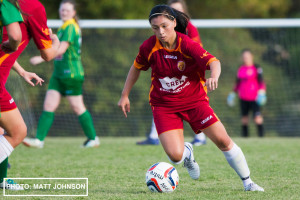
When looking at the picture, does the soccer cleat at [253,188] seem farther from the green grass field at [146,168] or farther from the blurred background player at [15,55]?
the blurred background player at [15,55]

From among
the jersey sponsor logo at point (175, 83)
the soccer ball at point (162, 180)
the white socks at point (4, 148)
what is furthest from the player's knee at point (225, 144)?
the white socks at point (4, 148)

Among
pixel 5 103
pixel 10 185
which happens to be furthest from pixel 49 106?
pixel 5 103

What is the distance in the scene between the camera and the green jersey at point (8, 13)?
12.5 ft

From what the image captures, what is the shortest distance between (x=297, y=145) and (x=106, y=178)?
440 cm

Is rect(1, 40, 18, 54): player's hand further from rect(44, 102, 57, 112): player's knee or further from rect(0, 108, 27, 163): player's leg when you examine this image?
rect(44, 102, 57, 112): player's knee

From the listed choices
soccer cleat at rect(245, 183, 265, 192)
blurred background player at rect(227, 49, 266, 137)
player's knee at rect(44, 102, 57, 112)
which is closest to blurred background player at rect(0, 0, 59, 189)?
soccer cleat at rect(245, 183, 265, 192)

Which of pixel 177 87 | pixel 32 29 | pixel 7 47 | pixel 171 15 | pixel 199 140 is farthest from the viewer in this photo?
pixel 199 140

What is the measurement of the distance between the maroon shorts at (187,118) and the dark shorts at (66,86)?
11.7 feet

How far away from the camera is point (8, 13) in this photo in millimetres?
3842

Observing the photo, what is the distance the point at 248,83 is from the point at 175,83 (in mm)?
6983

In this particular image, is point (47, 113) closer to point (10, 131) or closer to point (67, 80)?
point (67, 80)

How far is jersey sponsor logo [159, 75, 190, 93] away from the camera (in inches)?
193

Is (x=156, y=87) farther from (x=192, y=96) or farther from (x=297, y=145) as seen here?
(x=297, y=145)

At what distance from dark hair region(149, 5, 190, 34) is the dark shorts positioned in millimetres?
3621
